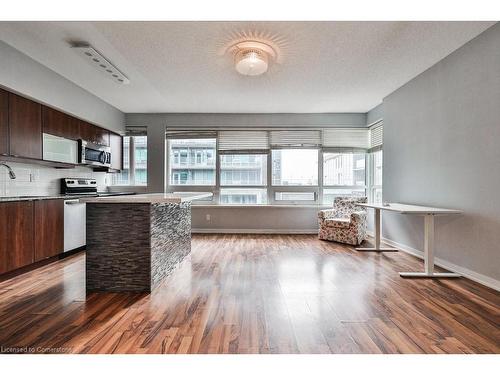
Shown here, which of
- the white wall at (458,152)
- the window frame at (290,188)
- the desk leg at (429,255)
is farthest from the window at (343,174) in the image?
the desk leg at (429,255)

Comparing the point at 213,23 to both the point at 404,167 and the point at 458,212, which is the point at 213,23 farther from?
the point at 404,167

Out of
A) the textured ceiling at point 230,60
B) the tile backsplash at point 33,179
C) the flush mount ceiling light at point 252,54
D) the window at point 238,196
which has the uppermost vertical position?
the textured ceiling at point 230,60

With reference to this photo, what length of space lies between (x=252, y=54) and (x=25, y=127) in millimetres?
2901

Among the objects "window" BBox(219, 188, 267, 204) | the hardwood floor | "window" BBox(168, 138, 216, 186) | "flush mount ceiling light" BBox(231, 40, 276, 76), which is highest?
"flush mount ceiling light" BBox(231, 40, 276, 76)

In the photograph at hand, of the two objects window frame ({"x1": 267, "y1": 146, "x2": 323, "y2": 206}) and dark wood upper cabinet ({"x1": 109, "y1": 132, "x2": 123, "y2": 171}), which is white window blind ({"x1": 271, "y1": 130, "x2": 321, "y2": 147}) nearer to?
window frame ({"x1": 267, "y1": 146, "x2": 323, "y2": 206})

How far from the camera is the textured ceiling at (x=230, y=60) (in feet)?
9.45

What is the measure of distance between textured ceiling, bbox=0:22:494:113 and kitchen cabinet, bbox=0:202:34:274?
1860 millimetres

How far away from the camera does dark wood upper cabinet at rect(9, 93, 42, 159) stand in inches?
132

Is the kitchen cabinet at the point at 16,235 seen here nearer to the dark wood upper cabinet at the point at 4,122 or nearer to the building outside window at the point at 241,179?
the dark wood upper cabinet at the point at 4,122

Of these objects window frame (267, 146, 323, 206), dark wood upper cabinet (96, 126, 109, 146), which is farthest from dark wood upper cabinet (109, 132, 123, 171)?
window frame (267, 146, 323, 206)

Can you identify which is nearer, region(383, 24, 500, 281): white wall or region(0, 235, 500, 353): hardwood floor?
region(0, 235, 500, 353): hardwood floor

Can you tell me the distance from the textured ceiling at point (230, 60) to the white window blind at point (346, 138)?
105 cm

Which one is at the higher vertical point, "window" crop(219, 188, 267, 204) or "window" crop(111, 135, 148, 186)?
"window" crop(111, 135, 148, 186)

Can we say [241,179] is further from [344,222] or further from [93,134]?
[93,134]
